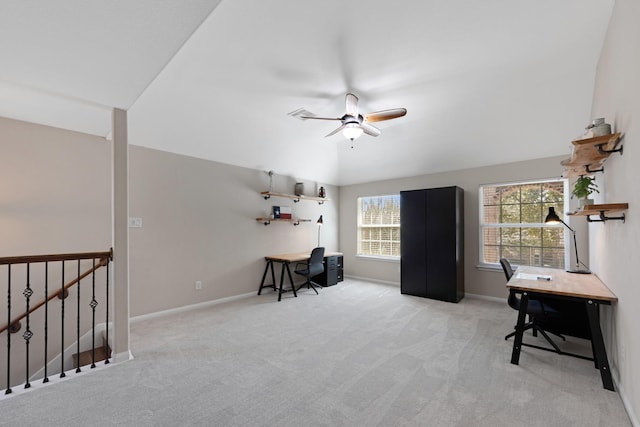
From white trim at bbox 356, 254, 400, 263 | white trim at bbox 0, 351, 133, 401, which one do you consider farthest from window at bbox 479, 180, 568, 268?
white trim at bbox 0, 351, 133, 401

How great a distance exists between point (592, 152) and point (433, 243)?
271 centimetres

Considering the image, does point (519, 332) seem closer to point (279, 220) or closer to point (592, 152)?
point (592, 152)

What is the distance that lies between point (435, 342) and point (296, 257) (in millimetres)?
2683

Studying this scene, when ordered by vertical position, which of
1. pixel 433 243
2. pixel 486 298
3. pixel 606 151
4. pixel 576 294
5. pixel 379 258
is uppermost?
pixel 606 151

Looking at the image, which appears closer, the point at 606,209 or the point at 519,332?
the point at 606,209

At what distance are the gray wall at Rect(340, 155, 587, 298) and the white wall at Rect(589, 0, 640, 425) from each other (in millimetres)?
1756

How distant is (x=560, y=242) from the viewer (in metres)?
4.16

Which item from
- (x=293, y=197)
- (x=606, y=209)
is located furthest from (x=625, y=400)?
(x=293, y=197)

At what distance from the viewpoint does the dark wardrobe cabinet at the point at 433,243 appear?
450 cm

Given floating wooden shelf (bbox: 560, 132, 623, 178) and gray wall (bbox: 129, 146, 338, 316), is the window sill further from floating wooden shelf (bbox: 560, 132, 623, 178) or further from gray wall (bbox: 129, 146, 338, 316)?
gray wall (bbox: 129, 146, 338, 316)

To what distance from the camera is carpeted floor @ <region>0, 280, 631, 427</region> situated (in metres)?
1.85

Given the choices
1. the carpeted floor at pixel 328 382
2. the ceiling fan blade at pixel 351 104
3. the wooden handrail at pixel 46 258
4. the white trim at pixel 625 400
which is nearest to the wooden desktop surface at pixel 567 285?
the white trim at pixel 625 400

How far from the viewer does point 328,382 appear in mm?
2246

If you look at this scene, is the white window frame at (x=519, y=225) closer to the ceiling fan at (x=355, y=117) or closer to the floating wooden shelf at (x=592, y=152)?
the floating wooden shelf at (x=592, y=152)
